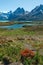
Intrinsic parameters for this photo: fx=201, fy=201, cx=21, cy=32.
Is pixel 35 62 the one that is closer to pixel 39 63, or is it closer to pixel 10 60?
pixel 39 63

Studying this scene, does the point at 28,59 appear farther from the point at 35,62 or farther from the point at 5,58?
the point at 5,58

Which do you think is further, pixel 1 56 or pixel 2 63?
pixel 1 56

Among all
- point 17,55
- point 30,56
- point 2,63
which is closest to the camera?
point 2,63

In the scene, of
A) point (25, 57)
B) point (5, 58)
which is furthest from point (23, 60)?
point (5, 58)

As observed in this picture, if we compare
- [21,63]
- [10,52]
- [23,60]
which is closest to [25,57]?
[23,60]

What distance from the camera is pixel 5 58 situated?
2388 cm

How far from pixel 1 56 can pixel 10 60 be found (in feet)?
8.11

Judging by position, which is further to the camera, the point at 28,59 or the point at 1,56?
the point at 1,56

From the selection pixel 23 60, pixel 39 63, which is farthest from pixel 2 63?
pixel 39 63

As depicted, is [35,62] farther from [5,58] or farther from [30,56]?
[5,58]

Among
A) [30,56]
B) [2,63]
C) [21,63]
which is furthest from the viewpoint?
[30,56]

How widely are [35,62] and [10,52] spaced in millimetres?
5473

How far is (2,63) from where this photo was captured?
2302 centimetres

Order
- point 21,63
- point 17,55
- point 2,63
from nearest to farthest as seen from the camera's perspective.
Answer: point 21,63 < point 2,63 < point 17,55
